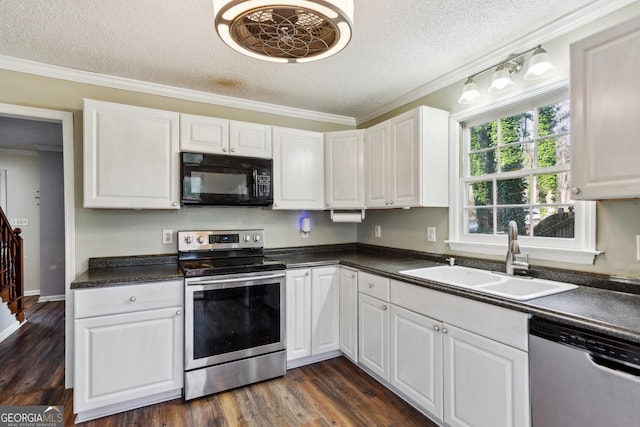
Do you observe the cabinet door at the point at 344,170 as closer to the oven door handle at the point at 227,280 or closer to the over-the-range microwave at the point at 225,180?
the over-the-range microwave at the point at 225,180

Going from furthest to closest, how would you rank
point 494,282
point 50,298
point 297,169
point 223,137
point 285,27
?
point 50,298 < point 297,169 < point 223,137 < point 494,282 < point 285,27

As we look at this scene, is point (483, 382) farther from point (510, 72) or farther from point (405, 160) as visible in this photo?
point (510, 72)

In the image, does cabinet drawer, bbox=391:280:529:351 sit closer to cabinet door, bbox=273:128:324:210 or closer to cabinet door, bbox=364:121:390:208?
cabinet door, bbox=364:121:390:208

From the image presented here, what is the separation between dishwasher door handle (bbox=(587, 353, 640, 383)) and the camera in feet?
3.57

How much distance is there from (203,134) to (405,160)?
5.24 feet

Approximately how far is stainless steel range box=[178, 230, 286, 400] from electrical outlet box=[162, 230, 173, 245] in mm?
89

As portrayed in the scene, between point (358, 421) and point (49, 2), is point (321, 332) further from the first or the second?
point (49, 2)

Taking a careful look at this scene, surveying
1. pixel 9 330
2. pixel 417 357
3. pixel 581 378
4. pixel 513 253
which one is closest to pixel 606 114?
pixel 513 253

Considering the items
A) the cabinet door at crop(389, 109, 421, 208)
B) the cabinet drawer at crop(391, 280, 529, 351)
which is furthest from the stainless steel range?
the cabinet door at crop(389, 109, 421, 208)

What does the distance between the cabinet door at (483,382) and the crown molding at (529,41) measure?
1741mm

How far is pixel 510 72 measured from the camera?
208cm

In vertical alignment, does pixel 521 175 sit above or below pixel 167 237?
above

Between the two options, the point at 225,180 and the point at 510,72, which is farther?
the point at 225,180

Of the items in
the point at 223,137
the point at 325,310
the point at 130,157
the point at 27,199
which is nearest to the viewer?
the point at 130,157
